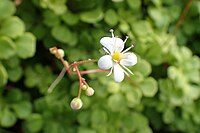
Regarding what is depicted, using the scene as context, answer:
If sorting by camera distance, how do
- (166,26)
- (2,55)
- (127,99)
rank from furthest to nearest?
(166,26) → (127,99) → (2,55)

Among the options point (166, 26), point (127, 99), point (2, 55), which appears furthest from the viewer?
point (166, 26)

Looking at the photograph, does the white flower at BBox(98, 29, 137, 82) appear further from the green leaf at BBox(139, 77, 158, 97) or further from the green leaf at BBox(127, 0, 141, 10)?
the green leaf at BBox(127, 0, 141, 10)

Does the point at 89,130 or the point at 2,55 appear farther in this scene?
the point at 89,130

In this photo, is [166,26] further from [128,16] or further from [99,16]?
[99,16]

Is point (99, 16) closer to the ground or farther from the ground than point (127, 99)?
farther from the ground

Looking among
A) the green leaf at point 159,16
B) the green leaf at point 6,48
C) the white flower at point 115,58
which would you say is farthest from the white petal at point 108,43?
the green leaf at point 159,16

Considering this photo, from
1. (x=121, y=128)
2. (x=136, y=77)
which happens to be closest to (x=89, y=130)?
(x=121, y=128)
